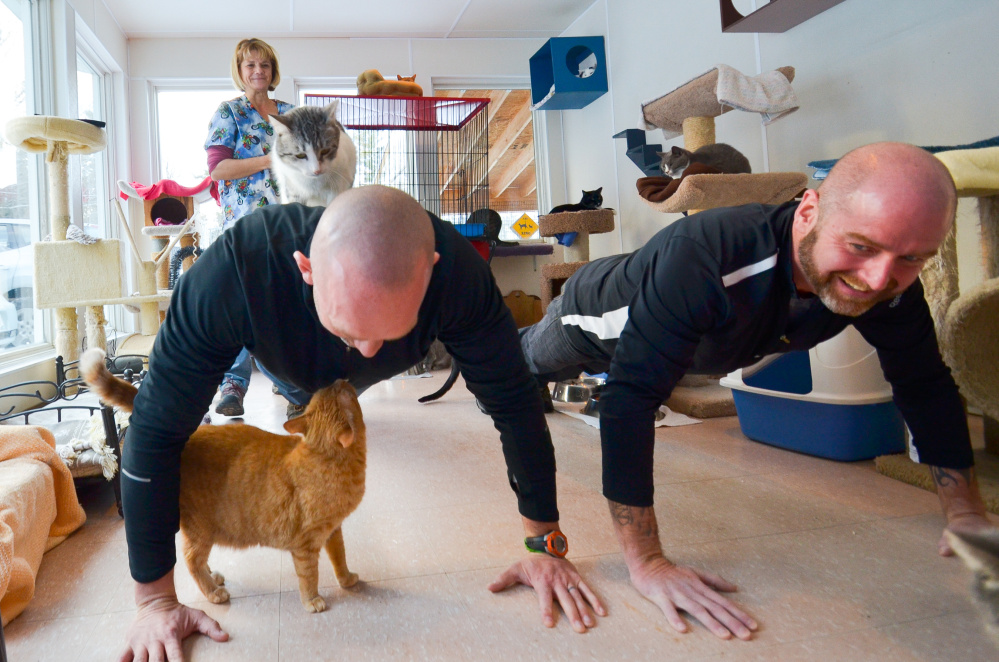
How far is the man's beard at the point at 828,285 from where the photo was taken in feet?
3.92

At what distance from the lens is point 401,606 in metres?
1.21

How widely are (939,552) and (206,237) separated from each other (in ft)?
16.4

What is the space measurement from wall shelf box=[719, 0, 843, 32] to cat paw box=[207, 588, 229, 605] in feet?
9.16

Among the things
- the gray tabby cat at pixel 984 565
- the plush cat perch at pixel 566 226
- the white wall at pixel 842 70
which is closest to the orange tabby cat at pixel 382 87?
the plush cat perch at pixel 566 226

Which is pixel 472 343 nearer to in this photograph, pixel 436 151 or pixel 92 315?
pixel 92 315

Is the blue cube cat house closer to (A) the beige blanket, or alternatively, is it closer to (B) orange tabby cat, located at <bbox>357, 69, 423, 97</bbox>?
(B) orange tabby cat, located at <bbox>357, 69, 423, 97</bbox>

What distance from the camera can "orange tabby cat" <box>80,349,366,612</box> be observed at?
3.86 feet

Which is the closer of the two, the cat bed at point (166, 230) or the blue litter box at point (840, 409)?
the blue litter box at point (840, 409)

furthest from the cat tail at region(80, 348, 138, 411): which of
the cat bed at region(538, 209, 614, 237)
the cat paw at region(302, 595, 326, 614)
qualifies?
the cat bed at region(538, 209, 614, 237)

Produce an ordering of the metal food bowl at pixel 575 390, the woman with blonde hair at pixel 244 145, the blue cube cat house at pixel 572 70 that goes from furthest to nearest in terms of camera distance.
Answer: the blue cube cat house at pixel 572 70
the metal food bowl at pixel 575 390
the woman with blonde hair at pixel 244 145

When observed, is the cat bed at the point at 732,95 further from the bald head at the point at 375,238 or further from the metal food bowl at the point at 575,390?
the bald head at the point at 375,238

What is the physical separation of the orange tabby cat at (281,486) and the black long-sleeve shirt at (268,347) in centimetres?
9

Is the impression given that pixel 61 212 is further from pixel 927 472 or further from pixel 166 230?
pixel 927 472

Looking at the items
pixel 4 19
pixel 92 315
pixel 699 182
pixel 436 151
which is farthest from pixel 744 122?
pixel 4 19
